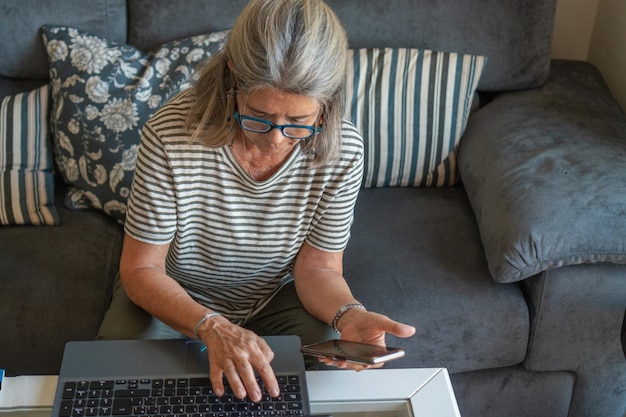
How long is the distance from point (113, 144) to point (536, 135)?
99cm

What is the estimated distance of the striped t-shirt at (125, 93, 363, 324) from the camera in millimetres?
1278

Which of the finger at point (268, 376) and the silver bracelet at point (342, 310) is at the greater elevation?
the finger at point (268, 376)


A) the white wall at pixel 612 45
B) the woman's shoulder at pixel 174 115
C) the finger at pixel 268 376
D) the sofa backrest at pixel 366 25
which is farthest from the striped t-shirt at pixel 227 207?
the white wall at pixel 612 45

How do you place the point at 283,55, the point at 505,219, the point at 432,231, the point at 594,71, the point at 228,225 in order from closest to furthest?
the point at 283,55
the point at 228,225
the point at 505,219
the point at 432,231
the point at 594,71

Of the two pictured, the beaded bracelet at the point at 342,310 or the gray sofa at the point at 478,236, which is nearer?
the beaded bracelet at the point at 342,310

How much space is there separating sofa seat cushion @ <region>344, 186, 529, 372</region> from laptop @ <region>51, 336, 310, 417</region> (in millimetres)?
460

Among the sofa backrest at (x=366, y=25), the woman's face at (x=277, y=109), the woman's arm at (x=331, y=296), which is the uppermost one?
the woman's face at (x=277, y=109)

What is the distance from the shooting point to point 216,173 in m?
1.30

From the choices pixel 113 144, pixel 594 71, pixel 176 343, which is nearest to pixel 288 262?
pixel 176 343

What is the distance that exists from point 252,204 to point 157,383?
379mm

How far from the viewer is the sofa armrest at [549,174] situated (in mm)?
1545

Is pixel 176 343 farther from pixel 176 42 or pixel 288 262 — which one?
pixel 176 42

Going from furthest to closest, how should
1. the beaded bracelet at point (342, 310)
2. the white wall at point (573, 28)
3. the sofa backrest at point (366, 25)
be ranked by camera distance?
1. the white wall at point (573, 28)
2. the sofa backrest at point (366, 25)
3. the beaded bracelet at point (342, 310)

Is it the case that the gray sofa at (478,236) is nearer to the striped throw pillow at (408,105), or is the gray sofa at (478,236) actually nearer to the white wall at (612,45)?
the striped throw pillow at (408,105)
